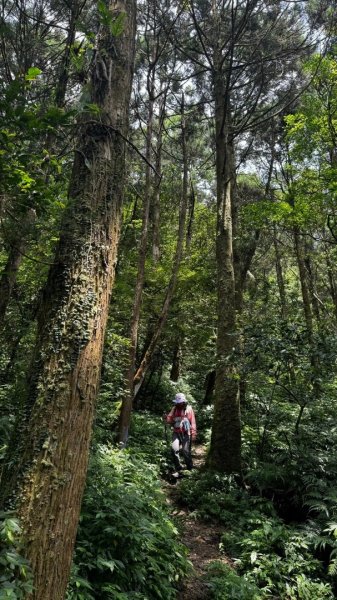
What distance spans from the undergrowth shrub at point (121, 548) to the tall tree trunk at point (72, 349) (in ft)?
3.00

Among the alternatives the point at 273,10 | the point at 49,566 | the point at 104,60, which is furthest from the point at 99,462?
the point at 273,10

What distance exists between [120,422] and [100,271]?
5829 millimetres

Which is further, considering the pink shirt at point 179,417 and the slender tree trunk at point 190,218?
the slender tree trunk at point 190,218

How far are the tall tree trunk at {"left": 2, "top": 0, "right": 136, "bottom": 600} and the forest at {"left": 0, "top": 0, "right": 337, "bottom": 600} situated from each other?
0.04 ft

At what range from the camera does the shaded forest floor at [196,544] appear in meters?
4.52

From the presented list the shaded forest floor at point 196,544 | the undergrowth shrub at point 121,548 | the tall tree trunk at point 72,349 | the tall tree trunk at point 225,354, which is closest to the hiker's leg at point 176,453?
the tall tree trunk at point 225,354

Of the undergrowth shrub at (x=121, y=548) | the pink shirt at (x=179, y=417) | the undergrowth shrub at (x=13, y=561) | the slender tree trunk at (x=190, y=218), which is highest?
the slender tree trunk at (x=190, y=218)

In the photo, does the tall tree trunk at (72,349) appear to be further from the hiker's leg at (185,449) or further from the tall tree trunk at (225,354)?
the hiker's leg at (185,449)

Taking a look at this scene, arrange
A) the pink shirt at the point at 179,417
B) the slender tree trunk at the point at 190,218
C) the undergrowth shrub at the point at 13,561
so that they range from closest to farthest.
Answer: the undergrowth shrub at the point at 13,561, the pink shirt at the point at 179,417, the slender tree trunk at the point at 190,218

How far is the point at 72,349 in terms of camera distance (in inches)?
103

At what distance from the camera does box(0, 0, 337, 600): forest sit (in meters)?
2.51

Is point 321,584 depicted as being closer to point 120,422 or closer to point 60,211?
point 120,422

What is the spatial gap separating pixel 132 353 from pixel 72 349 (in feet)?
A: 19.2

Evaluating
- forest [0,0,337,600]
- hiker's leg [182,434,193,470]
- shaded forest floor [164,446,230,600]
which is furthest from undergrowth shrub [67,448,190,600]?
hiker's leg [182,434,193,470]
